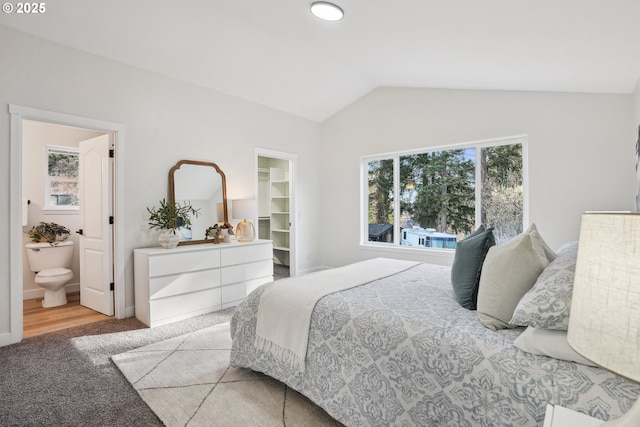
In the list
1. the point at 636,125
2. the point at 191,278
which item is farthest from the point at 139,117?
the point at 636,125

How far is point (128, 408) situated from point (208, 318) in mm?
1521

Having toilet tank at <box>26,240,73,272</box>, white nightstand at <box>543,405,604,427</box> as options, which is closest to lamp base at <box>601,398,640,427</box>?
white nightstand at <box>543,405,604,427</box>

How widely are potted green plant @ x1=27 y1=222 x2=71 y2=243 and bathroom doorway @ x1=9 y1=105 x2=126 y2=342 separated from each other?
0.42ft

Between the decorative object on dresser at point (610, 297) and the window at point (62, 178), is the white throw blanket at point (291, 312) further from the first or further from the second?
the window at point (62, 178)

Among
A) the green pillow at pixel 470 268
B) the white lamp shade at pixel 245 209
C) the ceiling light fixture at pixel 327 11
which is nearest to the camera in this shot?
the green pillow at pixel 470 268

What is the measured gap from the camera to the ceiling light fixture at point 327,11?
2559 mm

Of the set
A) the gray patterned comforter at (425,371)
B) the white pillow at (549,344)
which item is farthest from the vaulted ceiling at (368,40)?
the gray patterned comforter at (425,371)

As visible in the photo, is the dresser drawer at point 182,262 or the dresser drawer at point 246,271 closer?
the dresser drawer at point 182,262

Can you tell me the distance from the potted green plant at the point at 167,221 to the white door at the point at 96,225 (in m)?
0.41

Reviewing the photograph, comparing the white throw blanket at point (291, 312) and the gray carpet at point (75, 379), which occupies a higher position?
the white throw blanket at point (291, 312)

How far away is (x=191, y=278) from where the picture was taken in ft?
11.1

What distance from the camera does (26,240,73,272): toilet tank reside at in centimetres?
382

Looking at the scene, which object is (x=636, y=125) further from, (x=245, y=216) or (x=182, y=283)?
(x=182, y=283)

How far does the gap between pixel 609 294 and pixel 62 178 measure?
5.52 m
